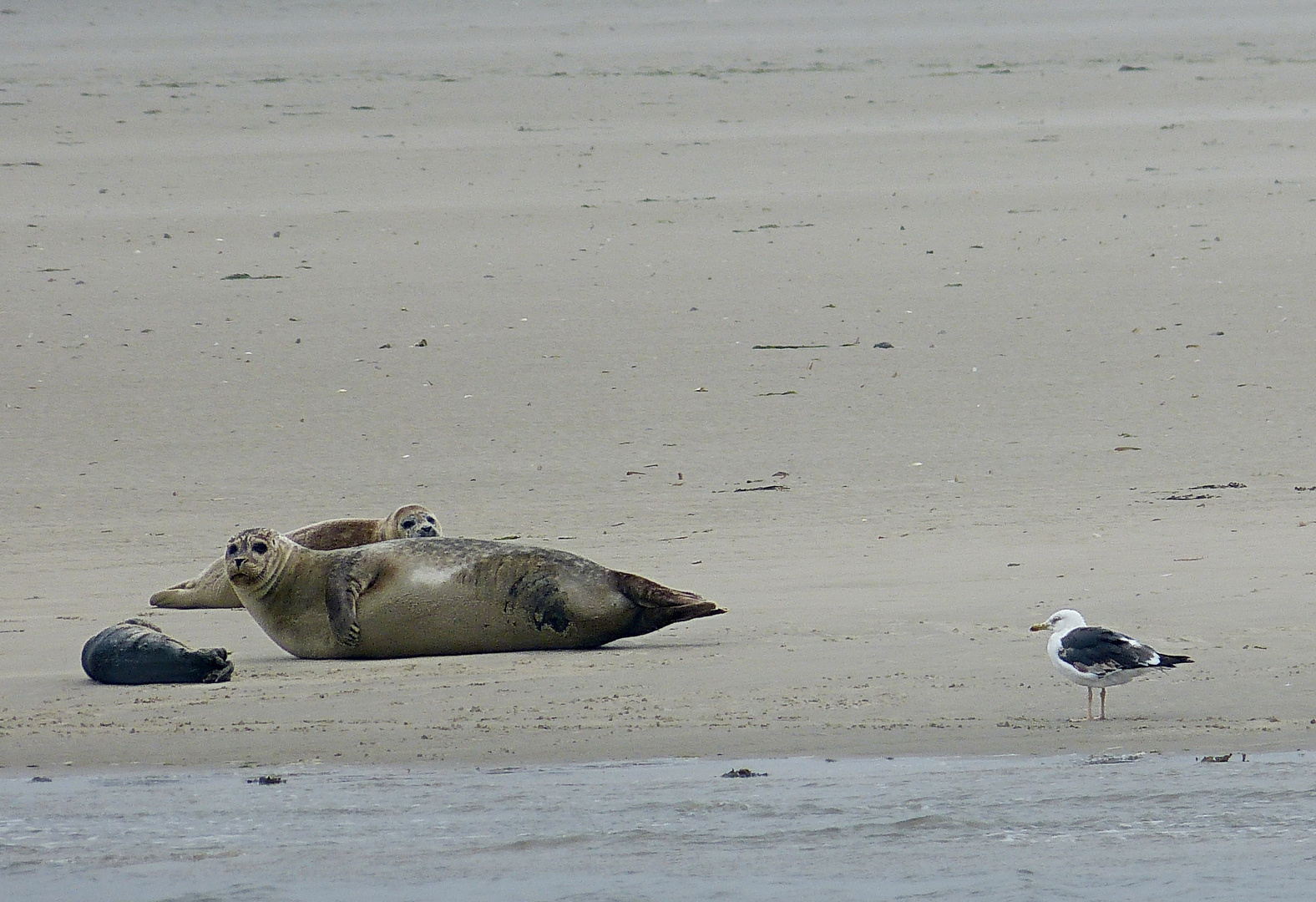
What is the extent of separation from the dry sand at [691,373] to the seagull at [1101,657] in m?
0.16

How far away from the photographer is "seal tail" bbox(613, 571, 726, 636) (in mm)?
5840

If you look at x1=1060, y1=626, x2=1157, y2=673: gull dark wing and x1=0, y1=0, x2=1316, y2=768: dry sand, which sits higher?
x1=0, y1=0, x2=1316, y2=768: dry sand

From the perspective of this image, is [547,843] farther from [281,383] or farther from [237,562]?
[281,383]

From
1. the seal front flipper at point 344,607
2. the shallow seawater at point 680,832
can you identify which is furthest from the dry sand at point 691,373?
the shallow seawater at point 680,832

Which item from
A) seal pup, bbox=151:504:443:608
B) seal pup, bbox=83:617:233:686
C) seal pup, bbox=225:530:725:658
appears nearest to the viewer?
seal pup, bbox=83:617:233:686

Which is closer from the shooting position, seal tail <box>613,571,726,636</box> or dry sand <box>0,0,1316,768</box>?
dry sand <box>0,0,1316,768</box>

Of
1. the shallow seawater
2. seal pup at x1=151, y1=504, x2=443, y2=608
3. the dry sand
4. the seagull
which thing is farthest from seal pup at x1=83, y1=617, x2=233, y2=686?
the seagull

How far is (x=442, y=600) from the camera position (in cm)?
604

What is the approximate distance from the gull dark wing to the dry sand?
0.19 meters

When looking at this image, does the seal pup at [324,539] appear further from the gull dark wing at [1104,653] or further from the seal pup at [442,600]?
the gull dark wing at [1104,653]

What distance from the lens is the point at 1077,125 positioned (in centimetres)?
1641

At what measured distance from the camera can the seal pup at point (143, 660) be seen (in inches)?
219

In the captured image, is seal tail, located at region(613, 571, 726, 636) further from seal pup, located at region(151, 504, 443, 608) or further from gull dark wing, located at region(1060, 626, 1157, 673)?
gull dark wing, located at region(1060, 626, 1157, 673)

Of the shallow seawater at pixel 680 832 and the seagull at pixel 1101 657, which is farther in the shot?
the seagull at pixel 1101 657
